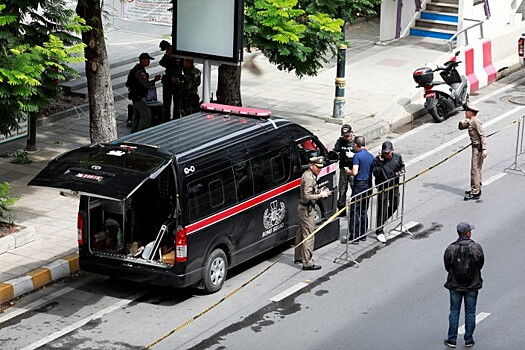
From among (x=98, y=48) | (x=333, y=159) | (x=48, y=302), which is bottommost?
(x=48, y=302)

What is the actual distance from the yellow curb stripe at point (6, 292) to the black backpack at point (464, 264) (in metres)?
5.77

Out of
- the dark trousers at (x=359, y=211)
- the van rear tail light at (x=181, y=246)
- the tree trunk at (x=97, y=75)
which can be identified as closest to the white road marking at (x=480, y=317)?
the dark trousers at (x=359, y=211)

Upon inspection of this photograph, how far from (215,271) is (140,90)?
7475 mm

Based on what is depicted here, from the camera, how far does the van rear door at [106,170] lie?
13.1 m

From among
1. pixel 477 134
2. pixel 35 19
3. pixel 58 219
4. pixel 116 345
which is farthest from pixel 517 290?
pixel 35 19

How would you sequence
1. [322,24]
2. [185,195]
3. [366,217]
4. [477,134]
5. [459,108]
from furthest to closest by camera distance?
1. [459,108]
2. [322,24]
3. [477,134]
4. [366,217]
5. [185,195]

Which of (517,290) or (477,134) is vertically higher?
(477,134)

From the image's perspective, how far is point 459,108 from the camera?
957 inches

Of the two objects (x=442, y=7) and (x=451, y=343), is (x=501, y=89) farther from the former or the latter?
(x=451, y=343)

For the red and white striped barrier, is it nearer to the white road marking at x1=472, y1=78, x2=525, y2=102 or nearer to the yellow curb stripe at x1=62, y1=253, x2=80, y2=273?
the white road marking at x1=472, y1=78, x2=525, y2=102

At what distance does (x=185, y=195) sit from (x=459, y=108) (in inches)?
480

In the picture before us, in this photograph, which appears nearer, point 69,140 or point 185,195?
point 185,195

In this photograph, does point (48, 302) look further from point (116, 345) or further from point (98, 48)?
point (98, 48)

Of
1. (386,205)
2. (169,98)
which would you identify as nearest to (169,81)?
(169,98)
